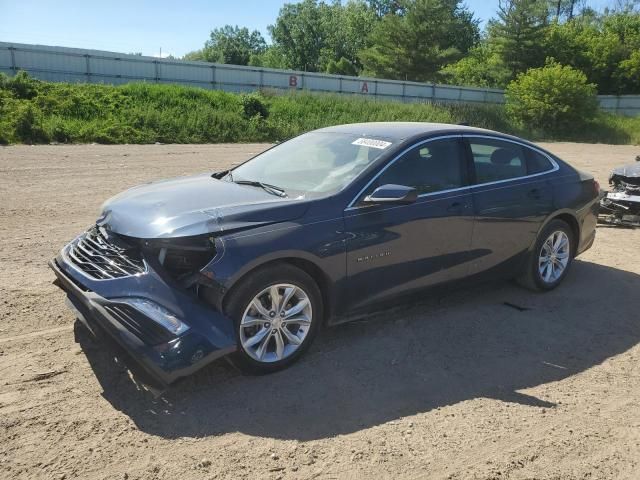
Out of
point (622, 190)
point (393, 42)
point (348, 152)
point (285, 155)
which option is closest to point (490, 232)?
point (348, 152)

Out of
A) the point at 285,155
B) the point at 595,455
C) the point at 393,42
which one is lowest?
the point at 595,455

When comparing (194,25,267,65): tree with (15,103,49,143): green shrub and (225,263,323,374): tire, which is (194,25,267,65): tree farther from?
(225,263,323,374): tire

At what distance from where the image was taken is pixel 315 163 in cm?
495

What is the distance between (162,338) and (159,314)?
0.51 feet

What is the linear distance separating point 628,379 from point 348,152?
2771 millimetres

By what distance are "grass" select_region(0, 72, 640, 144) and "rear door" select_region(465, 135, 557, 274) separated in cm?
1767

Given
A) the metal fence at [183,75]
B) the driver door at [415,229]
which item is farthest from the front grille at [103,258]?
the metal fence at [183,75]

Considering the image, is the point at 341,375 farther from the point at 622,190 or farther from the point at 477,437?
the point at 622,190

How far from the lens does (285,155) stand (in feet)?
17.5

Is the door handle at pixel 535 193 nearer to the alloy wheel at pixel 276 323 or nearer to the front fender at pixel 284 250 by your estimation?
the front fender at pixel 284 250

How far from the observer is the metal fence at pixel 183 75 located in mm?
28500

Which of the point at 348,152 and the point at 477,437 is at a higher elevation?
the point at 348,152

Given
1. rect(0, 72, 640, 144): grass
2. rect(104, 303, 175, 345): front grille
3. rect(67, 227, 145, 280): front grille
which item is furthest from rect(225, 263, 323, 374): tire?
rect(0, 72, 640, 144): grass

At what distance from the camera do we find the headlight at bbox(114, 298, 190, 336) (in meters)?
3.49
